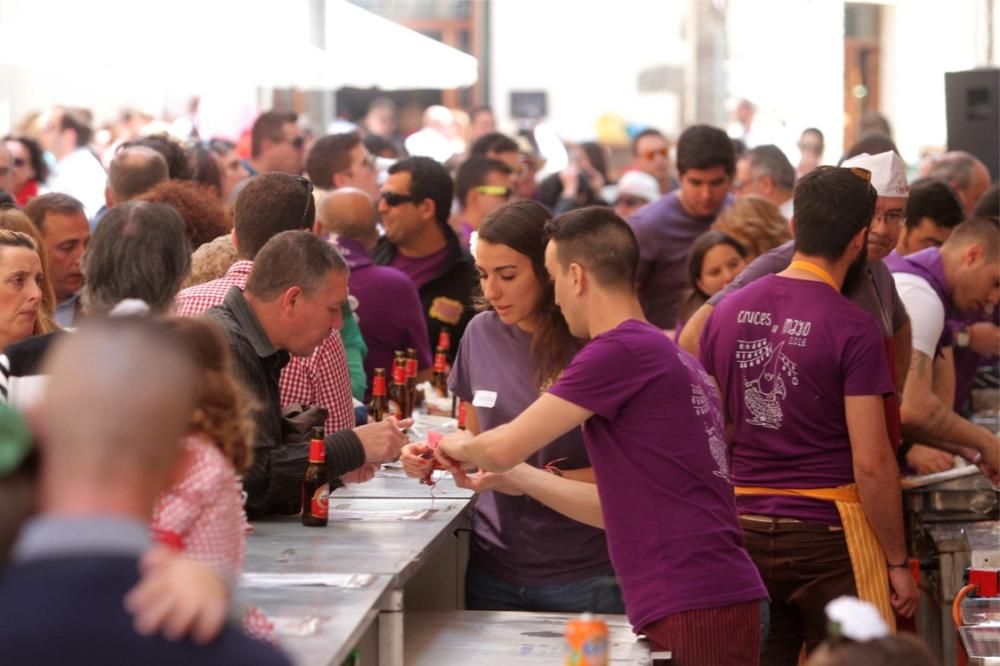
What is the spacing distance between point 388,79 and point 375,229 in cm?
1192

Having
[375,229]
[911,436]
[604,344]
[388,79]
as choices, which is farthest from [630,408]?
[388,79]

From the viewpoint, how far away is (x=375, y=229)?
20.1 ft

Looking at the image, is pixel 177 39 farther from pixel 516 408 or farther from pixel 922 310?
pixel 516 408

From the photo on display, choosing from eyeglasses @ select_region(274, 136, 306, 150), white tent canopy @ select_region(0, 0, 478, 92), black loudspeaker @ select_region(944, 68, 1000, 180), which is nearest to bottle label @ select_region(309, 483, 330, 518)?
eyeglasses @ select_region(274, 136, 306, 150)

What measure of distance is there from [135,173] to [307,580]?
128 inches

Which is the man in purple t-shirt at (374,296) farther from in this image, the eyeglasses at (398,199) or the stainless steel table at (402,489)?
the stainless steel table at (402,489)

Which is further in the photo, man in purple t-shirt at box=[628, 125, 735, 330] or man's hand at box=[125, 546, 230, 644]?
man in purple t-shirt at box=[628, 125, 735, 330]

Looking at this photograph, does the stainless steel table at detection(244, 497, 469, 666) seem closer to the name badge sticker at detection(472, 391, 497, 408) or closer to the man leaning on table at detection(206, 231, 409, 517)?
the man leaning on table at detection(206, 231, 409, 517)

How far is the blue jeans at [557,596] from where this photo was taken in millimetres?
4125

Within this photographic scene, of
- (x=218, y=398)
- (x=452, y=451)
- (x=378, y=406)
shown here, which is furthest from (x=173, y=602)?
(x=378, y=406)

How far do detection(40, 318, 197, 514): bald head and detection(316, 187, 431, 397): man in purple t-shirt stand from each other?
13.0ft

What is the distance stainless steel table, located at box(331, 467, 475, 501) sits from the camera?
438 centimetres

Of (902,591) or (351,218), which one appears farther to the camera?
(351,218)

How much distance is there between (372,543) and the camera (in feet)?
12.0
